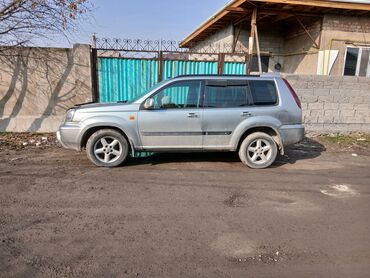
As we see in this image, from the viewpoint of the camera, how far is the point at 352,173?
5.96m

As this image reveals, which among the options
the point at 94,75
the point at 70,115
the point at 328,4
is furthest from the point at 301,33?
the point at 70,115

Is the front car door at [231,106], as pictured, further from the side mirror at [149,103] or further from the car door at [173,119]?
the side mirror at [149,103]

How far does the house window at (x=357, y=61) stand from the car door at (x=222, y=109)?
8.80 metres

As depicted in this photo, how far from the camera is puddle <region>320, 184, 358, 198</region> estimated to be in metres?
4.79

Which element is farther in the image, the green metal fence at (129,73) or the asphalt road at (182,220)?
the green metal fence at (129,73)

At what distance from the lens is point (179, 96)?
5.90 m

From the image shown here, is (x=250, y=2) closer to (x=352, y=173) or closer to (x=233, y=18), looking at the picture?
(x=233, y=18)

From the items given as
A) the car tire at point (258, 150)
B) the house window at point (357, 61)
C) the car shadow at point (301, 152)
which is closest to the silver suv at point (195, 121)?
the car tire at point (258, 150)

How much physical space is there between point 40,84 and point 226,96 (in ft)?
19.4

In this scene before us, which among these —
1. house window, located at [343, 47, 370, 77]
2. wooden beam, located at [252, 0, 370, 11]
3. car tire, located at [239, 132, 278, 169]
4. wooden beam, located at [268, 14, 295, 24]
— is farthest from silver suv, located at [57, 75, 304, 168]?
house window, located at [343, 47, 370, 77]

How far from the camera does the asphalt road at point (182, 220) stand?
2.90 metres

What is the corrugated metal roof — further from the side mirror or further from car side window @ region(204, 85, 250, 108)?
the side mirror

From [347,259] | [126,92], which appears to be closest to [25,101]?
[126,92]

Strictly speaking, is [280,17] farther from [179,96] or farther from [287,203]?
[287,203]
